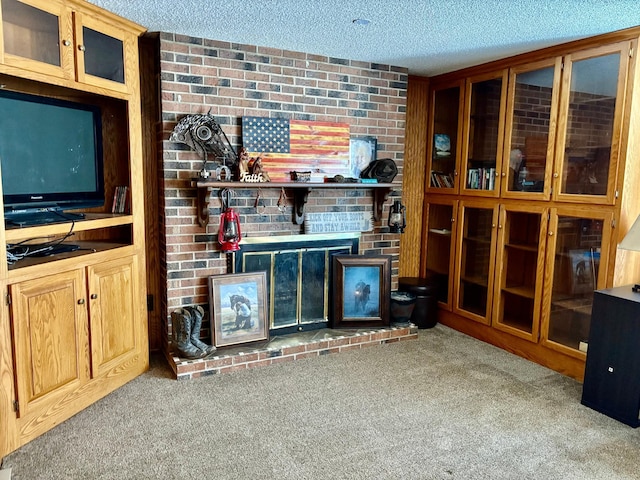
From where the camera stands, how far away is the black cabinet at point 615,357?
2.59m

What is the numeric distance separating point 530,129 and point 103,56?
2.90 meters

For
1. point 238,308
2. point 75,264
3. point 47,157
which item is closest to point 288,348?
point 238,308

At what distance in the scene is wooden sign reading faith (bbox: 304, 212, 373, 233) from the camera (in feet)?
12.1

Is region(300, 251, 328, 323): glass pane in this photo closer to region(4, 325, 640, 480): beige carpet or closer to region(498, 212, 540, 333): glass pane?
region(4, 325, 640, 480): beige carpet

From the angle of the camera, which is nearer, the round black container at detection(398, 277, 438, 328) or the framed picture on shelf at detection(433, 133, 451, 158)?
the round black container at detection(398, 277, 438, 328)

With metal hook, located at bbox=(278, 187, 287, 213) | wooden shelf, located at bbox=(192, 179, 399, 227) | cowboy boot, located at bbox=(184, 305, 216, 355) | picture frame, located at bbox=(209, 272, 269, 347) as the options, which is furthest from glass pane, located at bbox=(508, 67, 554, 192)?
cowboy boot, located at bbox=(184, 305, 216, 355)

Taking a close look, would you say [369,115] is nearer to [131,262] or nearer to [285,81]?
[285,81]

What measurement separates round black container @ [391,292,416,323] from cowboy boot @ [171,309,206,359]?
1618 mm

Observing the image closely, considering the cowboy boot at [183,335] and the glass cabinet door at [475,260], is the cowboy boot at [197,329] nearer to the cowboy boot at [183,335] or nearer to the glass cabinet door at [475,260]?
the cowboy boot at [183,335]

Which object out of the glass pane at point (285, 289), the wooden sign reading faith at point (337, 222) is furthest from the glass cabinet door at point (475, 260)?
the glass pane at point (285, 289)

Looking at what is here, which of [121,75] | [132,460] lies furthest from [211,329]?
[121,75]

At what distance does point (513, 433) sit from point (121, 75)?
3.04 meters

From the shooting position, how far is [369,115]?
3906 mm

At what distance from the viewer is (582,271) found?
3.16m
